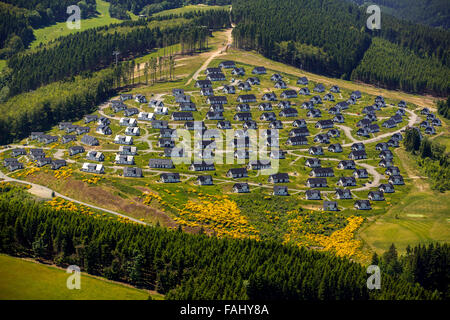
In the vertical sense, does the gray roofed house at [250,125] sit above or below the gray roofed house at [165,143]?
above

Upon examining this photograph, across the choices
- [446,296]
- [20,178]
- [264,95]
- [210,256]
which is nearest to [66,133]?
[20,178]

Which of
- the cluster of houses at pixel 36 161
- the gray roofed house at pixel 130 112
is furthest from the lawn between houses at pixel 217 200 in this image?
the gray roofed house at pixel 130 112

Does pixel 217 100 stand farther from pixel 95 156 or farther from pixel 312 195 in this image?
pixel 312 195

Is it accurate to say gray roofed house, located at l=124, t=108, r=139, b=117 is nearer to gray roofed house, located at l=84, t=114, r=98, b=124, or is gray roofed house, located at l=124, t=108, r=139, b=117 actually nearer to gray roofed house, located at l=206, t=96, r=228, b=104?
gray roofed house, located at l=84, t=114, r=98, b=124

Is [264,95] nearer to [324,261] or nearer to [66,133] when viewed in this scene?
[66,133]

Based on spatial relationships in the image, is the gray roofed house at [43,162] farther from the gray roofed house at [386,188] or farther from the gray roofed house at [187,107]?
the gray roofed house at [386,188]

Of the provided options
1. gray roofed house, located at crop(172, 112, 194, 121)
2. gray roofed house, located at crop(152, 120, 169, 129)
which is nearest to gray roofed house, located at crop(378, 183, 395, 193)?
gray roofed house, located at crop(172, 112, 194, 121)
